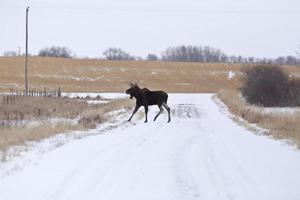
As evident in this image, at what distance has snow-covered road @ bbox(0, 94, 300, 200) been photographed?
9734 mm

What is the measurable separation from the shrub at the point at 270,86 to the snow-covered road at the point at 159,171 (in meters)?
32.0

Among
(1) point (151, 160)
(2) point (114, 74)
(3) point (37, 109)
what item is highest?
(1) point (151, 160)

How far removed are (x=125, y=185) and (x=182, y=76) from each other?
9638cm

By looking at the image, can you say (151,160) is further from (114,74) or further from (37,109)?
(114,74)

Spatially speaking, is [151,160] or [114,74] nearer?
[151,160]

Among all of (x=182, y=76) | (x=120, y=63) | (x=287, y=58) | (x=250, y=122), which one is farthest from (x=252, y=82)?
(x=287, y=58)

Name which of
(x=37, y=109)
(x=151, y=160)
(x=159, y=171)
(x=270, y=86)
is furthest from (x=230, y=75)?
(x=159, y=171)

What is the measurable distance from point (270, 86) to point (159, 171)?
39441mm

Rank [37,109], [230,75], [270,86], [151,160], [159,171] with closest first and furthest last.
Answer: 1. [159,171]
2. [151,160]
3. [37,109]
4. [270,86]
5. [230,75]

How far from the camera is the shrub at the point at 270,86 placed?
4950 cm

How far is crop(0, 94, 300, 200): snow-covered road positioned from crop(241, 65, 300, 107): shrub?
32.0 m

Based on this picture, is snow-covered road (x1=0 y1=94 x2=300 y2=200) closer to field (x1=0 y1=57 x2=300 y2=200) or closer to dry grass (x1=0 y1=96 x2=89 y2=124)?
field (x1=0 y1=57 x2=300 y2=200)

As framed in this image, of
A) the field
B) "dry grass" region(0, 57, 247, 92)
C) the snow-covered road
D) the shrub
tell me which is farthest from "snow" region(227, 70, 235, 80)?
the snow-covered road

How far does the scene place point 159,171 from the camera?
12.0 metres
